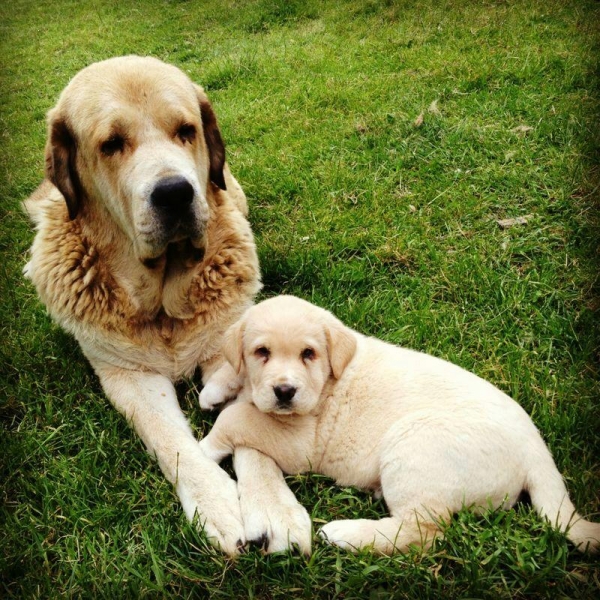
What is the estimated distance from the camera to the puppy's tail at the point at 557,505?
2.02 m

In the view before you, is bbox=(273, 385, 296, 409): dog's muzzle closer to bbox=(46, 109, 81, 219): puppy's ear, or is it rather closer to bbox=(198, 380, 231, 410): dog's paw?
bbox=(198, 380, 231, 410): dog's paw

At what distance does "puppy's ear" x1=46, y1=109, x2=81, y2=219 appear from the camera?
320cm

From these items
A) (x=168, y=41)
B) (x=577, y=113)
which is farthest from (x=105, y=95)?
(x=168, y=41)

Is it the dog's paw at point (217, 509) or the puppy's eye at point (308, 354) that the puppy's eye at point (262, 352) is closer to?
the puppy's eye at point (308, 354)

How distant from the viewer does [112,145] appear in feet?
9.94

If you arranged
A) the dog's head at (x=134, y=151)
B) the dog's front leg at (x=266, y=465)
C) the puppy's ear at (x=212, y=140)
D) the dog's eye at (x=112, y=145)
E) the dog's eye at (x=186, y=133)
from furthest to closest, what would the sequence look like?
the puppy's ear at (x=212, y=140) < the dog's eye at (x=186, y=133) < the dog's eye at (x=112, y=145) < the dog's head at (x=134, y=151) < the dog's front leg at (x=266, y=465)

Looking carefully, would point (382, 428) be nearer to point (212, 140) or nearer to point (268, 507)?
point (268, 507)

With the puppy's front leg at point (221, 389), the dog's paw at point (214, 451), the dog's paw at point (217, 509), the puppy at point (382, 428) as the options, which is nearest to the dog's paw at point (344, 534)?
the puppy at point (382, 428)

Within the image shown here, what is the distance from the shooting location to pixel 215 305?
339 cm

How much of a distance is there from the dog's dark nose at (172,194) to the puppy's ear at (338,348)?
3.17 ft

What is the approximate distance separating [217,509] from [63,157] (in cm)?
216

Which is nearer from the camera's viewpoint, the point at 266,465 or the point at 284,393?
the point at 284,393

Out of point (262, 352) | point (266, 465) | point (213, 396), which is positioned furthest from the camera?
point (213, 396)

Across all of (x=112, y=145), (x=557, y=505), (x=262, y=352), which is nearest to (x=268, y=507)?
(x=262, y=352)
